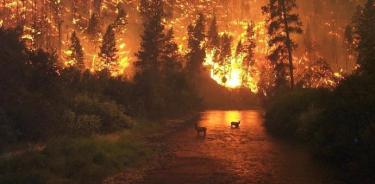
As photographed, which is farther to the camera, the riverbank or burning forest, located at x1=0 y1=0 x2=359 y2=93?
burning forest, located at x1=0 y1=0 x2=359 y2=93

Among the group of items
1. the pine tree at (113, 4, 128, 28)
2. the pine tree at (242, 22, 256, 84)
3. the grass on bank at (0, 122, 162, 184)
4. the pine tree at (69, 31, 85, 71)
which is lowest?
the grass on bank at (0, 122, 162, 184)

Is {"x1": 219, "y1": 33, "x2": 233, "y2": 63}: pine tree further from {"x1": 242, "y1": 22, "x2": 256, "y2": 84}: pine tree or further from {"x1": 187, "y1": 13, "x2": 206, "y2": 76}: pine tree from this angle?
{"x1": 187, "y1": 13, "x2": 206, "y2": 76}: pine tree

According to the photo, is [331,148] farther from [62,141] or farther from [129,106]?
[129,106]

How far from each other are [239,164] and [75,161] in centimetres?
1113

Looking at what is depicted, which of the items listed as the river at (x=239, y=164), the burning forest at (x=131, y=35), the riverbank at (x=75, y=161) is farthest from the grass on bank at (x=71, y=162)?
the burning forest at (x=131, y=35)

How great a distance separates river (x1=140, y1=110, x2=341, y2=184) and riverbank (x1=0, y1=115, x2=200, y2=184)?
249 centimetres

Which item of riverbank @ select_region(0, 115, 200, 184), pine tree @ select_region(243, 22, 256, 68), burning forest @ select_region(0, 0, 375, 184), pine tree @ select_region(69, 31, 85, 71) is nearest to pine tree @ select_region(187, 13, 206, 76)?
pine tree @ select_region(243, 22, 256, 68)

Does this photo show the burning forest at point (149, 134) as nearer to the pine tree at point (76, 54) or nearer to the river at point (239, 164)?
the river at point (239, 164)

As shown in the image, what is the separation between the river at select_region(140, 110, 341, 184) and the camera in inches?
902

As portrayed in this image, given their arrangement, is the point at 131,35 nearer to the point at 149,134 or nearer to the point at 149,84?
the point at 149,84

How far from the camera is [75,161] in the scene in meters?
23.1

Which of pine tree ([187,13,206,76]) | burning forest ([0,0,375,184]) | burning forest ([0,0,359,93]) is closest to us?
burning forest ([0,0,375,184])

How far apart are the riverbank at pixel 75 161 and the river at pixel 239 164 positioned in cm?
249

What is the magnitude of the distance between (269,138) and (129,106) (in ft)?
56.4
